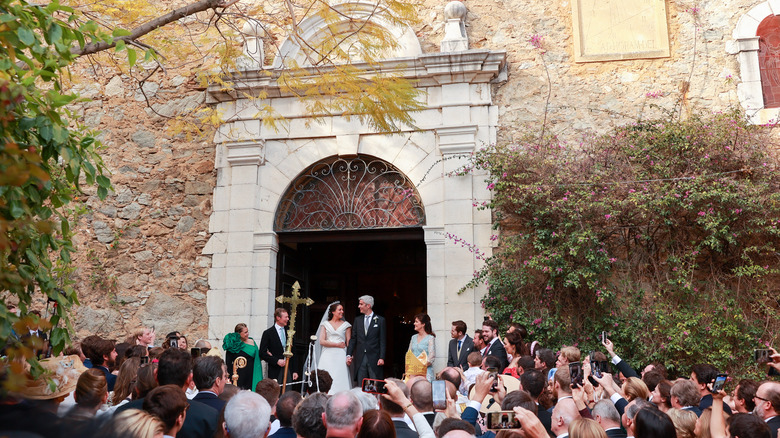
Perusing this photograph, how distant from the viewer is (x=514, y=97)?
359 inches

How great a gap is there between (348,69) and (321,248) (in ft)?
16.3

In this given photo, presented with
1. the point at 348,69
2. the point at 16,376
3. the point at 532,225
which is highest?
the point at 348,69

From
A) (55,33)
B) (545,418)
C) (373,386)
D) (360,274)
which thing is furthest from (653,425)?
(360,274)

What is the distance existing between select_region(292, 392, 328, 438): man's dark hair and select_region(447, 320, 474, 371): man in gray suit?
185 inches

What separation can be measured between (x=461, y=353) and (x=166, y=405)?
202 inches

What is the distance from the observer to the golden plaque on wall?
904cm

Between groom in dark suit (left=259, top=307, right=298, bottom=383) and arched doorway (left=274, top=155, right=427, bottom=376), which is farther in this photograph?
arched doorway (left=274, top=155, right=427, bottom=376)

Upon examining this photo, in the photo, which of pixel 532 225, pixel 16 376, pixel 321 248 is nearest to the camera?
pixel 16 376

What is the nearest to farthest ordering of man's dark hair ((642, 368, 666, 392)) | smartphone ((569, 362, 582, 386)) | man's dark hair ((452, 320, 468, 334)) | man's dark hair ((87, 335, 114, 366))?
1. smartphone ((569, 362, 582, 386))
2. man's dark hair ((642, 368, 666, 392))
3. man's dark hair ((87, 335, 114, 366))
4. man's dark hair ((452, 320, 468, 334))

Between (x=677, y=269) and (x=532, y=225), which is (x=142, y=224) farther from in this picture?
(x=677, y=269)

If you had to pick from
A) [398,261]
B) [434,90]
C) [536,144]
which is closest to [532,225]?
[536,144]

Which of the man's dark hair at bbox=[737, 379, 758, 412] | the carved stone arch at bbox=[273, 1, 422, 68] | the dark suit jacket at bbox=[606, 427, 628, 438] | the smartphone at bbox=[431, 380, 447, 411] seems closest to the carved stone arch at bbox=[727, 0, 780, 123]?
the carved stone arch at bbox=[273, 1, 422, 68]

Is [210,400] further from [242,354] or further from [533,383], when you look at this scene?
[242,354]

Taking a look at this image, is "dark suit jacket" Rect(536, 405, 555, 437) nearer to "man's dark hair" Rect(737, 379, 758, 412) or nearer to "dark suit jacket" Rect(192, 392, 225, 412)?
"man's dark hair" Rect(737, 379, 758, 412)
